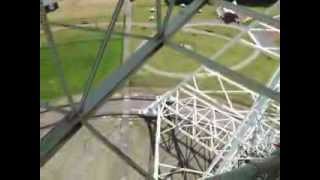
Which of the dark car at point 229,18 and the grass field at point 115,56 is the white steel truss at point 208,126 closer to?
the grass field at point 115,56

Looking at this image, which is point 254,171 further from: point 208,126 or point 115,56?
point 115,56

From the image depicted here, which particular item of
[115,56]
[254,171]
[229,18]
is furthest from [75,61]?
[254,171]

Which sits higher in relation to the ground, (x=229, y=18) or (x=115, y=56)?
(x=229, y=18)

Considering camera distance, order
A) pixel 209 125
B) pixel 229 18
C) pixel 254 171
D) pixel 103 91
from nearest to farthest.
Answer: pixel 254 171 → pixel 103 91 → pixel 209 125 → pixel 229 18

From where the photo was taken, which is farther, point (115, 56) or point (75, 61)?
point (115, 56)
